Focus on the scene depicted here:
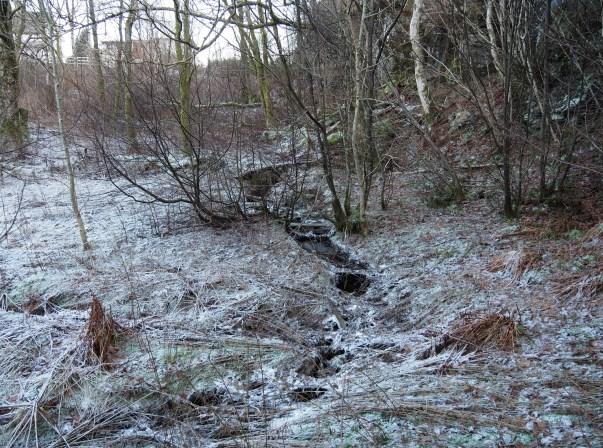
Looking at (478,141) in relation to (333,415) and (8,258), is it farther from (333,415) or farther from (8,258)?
(8,258)

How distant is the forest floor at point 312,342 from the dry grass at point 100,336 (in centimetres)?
2

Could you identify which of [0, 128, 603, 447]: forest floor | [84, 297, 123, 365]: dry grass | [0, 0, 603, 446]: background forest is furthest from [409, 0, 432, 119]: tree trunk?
[84, 297, 123, 365]: dry grass

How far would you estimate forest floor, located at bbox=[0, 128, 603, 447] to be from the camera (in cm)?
287

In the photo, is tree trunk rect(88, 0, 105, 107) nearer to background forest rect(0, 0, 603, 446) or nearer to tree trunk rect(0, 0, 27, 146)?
background forest rect(0, 0, 603, 446)

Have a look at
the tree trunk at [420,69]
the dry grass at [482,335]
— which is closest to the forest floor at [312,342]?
the dry grass at [482,335]

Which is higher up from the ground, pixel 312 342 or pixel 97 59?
pixel 97 59

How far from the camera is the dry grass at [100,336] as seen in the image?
3.90 metres

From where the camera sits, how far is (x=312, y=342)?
170 inches

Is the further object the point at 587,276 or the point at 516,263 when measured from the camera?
the point at 516,263

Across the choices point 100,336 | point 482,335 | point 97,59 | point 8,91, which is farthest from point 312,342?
point 8,91

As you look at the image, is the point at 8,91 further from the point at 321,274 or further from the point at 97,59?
the point at 321,274

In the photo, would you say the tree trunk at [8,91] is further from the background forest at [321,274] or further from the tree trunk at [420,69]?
the tree trunk at [420,69]

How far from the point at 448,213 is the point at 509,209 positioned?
3.62 ft

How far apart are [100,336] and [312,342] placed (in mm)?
1834
